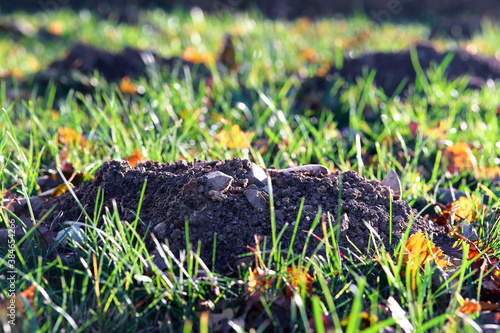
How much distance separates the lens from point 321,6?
9133mm

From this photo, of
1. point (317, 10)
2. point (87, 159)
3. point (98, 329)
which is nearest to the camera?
point (98, 329)

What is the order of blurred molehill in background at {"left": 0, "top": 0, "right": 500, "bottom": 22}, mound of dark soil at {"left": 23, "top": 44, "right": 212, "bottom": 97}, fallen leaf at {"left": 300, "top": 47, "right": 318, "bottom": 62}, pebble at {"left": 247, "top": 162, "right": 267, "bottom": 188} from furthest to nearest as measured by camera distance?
blurred molehill in background at {"left": 0, "top": 0, "right": 500, "bottom": 22}
fallen leaf at {"left": 300, "top": 47, "right": 318, "bottom": 62}
mound of dark soil at {"left": 23, "top": 44, "right": 212, "bottom": 97}
pebble at {"left": 247, "top": 162, "right": 267, "bottom": 188}

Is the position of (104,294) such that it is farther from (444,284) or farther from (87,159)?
(87,159)

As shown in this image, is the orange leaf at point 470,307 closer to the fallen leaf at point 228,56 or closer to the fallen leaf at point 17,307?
the fallen leaf at point 17,307

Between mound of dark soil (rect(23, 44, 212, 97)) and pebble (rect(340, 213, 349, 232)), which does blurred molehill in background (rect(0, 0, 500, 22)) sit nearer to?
mound of dark soil (rect(23, 44, 212, 97))

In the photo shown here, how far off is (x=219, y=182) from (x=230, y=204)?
3.4 inches

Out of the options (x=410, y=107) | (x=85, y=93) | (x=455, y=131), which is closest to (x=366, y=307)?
(x=455, y=131)

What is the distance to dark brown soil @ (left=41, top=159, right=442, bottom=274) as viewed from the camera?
162cm

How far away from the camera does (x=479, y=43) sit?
5.51m

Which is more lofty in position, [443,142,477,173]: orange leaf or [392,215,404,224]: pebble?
[392,215,404,224]: pebble

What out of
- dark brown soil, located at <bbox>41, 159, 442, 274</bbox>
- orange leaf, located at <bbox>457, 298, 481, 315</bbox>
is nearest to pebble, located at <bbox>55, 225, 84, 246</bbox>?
dark brown soil, located at <bbox>41, 159, 442, 274</bbox>

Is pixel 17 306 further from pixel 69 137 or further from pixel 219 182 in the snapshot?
pixel 69 137

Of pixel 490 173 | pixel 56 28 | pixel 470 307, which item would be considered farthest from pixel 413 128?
pixel 56 28

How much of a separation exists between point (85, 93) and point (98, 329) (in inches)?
116
